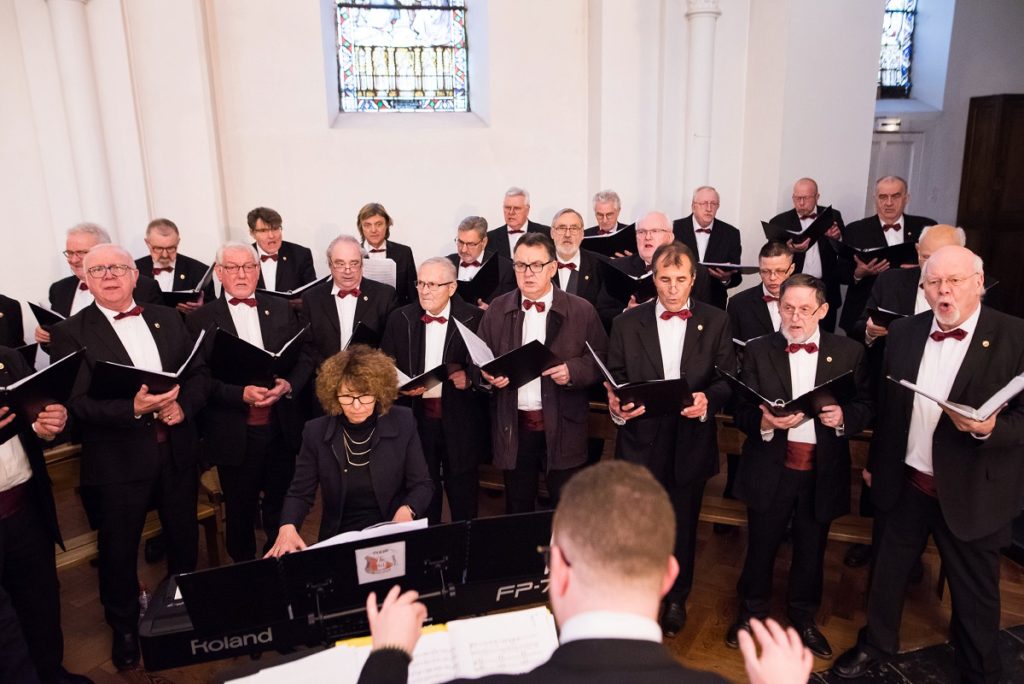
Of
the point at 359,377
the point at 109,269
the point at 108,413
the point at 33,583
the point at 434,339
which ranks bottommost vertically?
the point at 33,583

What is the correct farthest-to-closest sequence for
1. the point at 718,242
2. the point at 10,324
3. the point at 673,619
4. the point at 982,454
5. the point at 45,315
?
the point at 718,242 → the point at 10,324 → the point at 45,315 → the point at 673,619 → the point at 982,454

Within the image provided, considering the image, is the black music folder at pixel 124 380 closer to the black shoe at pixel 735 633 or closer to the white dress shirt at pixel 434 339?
the white dress shirt at pixel 434 339

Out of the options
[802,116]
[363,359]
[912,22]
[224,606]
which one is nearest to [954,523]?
[363,359]

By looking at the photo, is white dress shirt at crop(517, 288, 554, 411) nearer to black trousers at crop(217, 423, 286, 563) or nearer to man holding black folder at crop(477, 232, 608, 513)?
man holding black folder at crop(477, 232, 608, 513)

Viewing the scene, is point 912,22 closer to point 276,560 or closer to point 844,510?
point 844,510

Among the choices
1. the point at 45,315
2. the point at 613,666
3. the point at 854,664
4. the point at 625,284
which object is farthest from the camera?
the point at 625,284

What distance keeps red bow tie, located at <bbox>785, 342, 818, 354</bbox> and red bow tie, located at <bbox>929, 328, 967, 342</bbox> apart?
1.47 ft

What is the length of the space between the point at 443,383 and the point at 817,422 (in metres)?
1.77

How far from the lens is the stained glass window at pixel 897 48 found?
8414 mm

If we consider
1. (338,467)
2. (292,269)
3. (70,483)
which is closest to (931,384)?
(338,467)

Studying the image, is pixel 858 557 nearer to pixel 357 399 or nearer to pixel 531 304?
pixel 531 304

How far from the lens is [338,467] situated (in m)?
2.99

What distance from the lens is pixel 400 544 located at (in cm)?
222

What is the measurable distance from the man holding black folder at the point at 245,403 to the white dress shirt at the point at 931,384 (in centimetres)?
278
